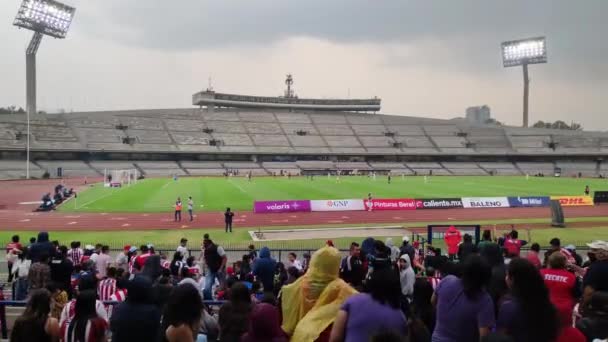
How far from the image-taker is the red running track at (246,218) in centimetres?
3034

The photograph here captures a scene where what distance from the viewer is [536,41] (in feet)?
332

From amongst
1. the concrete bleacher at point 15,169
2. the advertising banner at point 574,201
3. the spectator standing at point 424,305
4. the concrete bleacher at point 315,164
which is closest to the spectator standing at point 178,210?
the spectator standing at point 424,305

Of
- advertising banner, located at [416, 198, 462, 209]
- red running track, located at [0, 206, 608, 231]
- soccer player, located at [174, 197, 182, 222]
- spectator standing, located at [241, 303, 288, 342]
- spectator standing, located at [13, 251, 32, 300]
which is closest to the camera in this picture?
spectator standing, located at [241, 303, 288, 342]

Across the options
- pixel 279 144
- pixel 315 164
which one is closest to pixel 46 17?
pixel 279 144

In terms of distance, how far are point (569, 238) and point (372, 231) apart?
33.0ft

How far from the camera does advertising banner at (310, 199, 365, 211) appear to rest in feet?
123

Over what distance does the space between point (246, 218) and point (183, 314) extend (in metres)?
29.5

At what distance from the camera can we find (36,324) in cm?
493

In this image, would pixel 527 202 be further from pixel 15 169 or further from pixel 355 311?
pixel 15 169

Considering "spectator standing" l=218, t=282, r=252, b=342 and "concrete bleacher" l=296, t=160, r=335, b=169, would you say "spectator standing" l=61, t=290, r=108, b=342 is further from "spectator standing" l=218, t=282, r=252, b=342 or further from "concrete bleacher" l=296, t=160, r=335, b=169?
"concrete bleacher" l=296, t=160, r=335, b=169

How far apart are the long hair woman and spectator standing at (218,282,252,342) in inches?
91.9

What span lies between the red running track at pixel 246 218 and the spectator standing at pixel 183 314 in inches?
1014

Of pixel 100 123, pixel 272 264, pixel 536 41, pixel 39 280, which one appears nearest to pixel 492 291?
pixel 272 264

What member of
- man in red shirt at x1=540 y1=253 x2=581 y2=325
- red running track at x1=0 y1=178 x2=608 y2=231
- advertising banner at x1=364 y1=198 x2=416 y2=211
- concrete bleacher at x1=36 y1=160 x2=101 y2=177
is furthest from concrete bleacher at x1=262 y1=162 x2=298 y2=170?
man in red shirt at x1=540 y1=253 x2=581 y2=325
